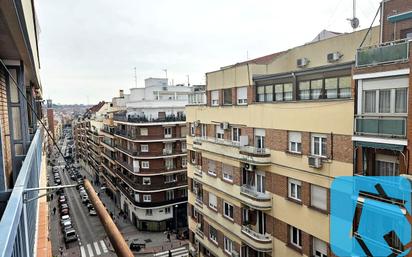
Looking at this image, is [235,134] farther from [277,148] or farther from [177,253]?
[177,253]

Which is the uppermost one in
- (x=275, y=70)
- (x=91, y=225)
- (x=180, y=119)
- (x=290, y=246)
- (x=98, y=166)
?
(x=275, y=70)

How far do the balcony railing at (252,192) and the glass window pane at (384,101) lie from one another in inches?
261

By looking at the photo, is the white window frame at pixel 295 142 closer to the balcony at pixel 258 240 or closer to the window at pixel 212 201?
the balcony at pixel 258 240

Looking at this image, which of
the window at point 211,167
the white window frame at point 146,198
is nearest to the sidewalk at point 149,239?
the white window frame at point 146,198

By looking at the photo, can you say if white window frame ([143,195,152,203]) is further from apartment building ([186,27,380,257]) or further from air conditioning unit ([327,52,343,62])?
air conditioning unit ([327,52,343,62])

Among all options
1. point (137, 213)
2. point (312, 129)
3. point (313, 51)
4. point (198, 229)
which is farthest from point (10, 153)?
point (137, 213)

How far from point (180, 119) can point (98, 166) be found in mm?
31171

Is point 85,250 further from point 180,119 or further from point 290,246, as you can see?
point 290,246

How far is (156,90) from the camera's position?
4141 cm

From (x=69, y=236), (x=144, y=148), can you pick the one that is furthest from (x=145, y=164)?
(x=69, y=236)

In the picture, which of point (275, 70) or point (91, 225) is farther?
point (91, 225)

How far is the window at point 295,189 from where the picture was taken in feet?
42.2

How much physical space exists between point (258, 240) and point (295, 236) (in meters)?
1.96

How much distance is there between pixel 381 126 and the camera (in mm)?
9414
